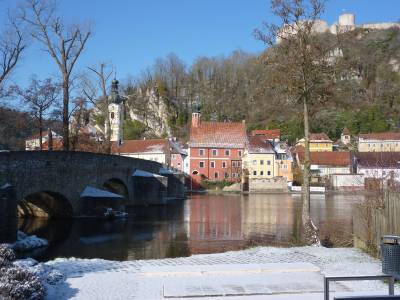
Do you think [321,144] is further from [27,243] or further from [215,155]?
[27,243]

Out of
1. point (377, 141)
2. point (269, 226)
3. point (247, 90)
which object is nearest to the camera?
point (269, 226)

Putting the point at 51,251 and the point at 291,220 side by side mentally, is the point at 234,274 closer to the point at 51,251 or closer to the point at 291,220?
the point at 51,251

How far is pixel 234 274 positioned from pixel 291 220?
18.2 metres

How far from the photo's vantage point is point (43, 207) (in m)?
31.1

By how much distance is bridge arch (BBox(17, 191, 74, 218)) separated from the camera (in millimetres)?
30266

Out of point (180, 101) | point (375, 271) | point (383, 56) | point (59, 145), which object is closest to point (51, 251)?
point (375, 271)

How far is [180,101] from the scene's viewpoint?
10956 cm

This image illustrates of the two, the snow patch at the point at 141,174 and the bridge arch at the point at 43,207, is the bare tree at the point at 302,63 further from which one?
the snow patch at the point at 141,174

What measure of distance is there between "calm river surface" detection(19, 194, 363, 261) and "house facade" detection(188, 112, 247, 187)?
125ft

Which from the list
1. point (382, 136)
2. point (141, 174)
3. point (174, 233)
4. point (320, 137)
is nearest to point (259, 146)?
point (320, 137)

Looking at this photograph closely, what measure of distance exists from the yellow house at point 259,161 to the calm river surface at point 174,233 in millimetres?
37208

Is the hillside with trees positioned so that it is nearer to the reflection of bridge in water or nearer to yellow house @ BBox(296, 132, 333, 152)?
yellow house @ BBox(296, 132, 333, 152)

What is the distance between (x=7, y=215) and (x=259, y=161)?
53817 mm

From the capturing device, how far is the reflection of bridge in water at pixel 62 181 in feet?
76.6
